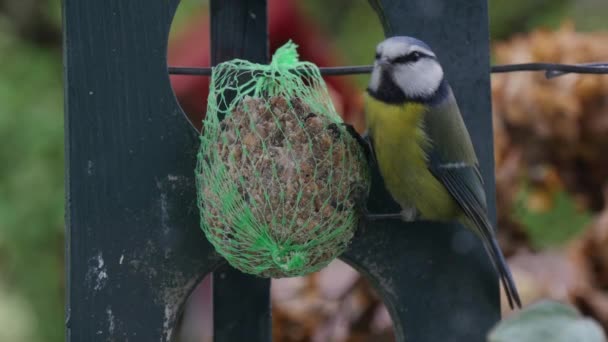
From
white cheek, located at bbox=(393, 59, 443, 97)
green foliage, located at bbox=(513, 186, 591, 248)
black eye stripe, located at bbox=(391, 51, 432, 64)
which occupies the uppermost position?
black eye stripe, located at bbox=(391, 51, 432, 64)

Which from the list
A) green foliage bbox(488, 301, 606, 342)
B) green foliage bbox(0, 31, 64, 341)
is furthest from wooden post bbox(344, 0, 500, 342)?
green foliage bbox(0, 31, 64, 341)

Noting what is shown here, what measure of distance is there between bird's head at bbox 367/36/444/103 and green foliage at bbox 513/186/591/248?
871mm

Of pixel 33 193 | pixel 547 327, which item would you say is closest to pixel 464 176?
pixel 547 327

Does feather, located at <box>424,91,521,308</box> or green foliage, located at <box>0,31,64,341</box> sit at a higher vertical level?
feather, located at <box>424,91,521,308</box>

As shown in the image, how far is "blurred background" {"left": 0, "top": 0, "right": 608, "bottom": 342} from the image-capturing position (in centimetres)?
226

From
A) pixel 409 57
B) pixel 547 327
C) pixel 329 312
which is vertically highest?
pixel 409 57

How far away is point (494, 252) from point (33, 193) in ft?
6.47

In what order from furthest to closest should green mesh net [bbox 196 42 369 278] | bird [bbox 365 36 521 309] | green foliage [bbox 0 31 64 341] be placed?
green foliage [bbox 0 31 64 341], bird [bbox 365 36 521 309], green mesh net [bbox 196 42 369 278]

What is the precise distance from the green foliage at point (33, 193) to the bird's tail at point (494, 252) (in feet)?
6.33

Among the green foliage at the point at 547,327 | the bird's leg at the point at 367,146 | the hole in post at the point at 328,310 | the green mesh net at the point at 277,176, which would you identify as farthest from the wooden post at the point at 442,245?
the green foliage at the point at 547,327

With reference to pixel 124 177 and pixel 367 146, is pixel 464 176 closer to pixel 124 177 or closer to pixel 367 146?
pixel 367 146

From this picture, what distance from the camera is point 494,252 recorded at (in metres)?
1.80

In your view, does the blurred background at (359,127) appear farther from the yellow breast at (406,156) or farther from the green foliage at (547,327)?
the green foliage at (547,327)

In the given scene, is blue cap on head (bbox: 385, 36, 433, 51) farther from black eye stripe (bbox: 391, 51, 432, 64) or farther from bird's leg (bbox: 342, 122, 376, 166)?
bird's leg (bbox: 342, 122, 376, 166)
